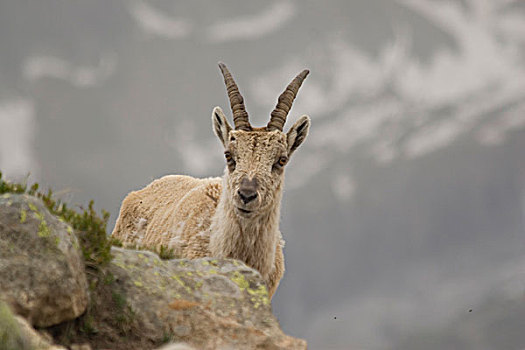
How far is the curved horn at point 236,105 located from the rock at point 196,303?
3.95 meters

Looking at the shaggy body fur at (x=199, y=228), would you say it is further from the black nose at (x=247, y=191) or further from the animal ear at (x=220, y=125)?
the animal ear at (x=220, y=125)

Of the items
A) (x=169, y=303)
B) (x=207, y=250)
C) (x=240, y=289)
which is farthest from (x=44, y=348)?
(x=207, y=250)

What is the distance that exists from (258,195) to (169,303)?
322 centimetres

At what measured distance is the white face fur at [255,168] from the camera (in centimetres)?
875

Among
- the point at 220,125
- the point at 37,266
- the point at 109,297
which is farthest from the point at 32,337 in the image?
the point at 220,125

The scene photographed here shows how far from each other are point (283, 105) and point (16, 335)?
7.56 m

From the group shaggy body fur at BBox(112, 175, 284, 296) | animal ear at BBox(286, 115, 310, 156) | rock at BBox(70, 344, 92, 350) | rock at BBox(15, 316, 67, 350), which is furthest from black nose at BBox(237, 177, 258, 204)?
rock at BBox(15, 316, 67, 350)

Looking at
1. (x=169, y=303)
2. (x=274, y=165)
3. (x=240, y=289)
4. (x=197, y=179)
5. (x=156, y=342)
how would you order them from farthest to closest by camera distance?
(x=197, y=179), (x=274, y=165), (x=240, y=289), (x=169, y=303), (x=156, y=342)

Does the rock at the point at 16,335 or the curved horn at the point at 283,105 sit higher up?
the curved horn at the point at 283,105

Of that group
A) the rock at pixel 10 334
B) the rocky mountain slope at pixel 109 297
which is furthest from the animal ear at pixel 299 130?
the rock at pixel 10 334

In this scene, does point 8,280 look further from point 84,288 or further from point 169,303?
point 169,303

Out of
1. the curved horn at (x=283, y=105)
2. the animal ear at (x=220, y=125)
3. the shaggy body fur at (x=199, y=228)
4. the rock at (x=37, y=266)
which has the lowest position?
the rock at (x=37, y=266)

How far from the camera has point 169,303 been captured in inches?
233

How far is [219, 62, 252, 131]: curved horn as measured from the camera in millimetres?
10156
